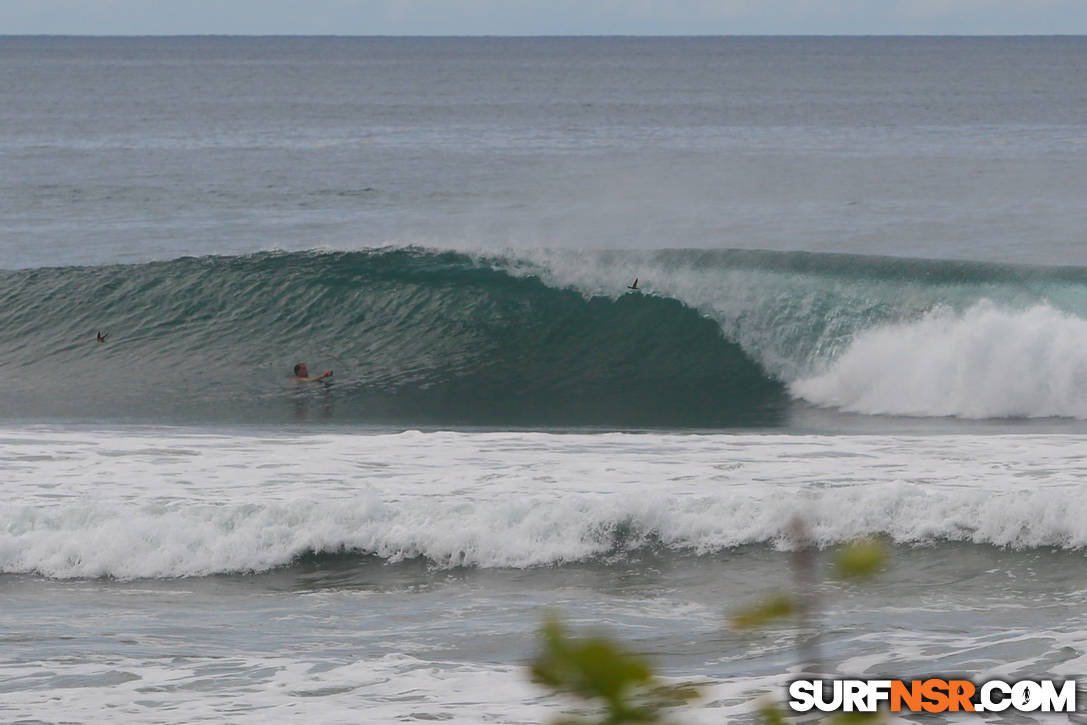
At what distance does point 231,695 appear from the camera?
722 centimetres

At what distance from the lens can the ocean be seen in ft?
26.5

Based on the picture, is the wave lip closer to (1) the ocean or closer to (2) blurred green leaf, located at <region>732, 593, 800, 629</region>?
(1) the ocean

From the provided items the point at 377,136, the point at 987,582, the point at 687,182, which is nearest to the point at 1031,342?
the point at 987,582

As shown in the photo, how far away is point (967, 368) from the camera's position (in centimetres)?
1789

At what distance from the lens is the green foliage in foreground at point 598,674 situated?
1381 millimetres

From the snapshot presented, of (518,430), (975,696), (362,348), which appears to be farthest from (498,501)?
(362,348)

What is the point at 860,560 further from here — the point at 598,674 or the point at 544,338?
the point at 544,338

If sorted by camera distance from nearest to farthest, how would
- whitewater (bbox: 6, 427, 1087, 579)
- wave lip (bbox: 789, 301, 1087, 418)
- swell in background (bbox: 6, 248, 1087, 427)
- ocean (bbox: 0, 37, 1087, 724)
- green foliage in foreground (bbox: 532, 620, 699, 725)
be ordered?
green foliage in foreground (bbox: 532, 620, 699, 725) < ocean (bbox: 0, 37, 1087, 724) < whitewater (bbox: 6, 427, 1087, 579) < wave lip (bbox: 789, 301, 1087, 418) < swell in background (bbox: 6, 248, 1087, 427)

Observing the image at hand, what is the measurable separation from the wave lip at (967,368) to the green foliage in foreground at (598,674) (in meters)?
16.2

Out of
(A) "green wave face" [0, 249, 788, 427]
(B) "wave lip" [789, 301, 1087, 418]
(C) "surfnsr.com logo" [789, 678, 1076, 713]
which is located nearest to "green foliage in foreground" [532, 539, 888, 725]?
(C) "surfnsr.com logo" [789, 678, 1076, 713]

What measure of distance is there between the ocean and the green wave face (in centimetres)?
9

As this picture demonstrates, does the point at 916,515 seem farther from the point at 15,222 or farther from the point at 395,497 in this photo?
the point at 15,222

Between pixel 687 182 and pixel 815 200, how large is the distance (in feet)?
18.3

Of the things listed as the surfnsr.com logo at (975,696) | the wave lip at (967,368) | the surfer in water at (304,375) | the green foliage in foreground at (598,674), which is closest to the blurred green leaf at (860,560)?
the green foliage in foreground at (598,674)
